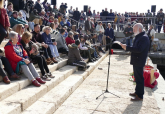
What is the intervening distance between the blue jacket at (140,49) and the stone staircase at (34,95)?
1.70m

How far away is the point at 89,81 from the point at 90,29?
7942mm

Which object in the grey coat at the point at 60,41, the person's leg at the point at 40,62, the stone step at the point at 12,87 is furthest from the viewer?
the grey coat at the point at 60,41

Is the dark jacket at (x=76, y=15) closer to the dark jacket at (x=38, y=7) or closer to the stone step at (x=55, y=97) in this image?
the dark jacket at (x=38, y=7)

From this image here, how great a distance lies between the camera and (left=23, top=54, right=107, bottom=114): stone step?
10.5ft

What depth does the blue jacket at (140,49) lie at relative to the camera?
3770 millimetres

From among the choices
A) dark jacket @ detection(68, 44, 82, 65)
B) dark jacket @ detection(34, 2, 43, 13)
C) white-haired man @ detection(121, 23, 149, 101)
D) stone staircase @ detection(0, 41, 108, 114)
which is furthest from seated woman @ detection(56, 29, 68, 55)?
dark jacket @ detection(34, 2, 43, 13)

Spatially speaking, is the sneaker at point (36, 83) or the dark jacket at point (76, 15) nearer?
the sneaker at point (36, 83)

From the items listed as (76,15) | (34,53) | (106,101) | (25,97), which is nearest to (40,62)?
(34,53)

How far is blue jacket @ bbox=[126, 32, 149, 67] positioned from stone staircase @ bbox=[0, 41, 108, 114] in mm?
1701

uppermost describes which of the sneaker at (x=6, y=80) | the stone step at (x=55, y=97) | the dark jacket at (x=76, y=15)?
the dark jacket at (x=76, y=15)

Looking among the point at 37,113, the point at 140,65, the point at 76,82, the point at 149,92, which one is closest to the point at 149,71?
the point at 149,92

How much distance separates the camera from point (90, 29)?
12.9 metres

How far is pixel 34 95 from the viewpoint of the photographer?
3475 mm

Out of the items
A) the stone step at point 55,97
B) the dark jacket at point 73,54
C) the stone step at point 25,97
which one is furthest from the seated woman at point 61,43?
the stone step at point 25,97
